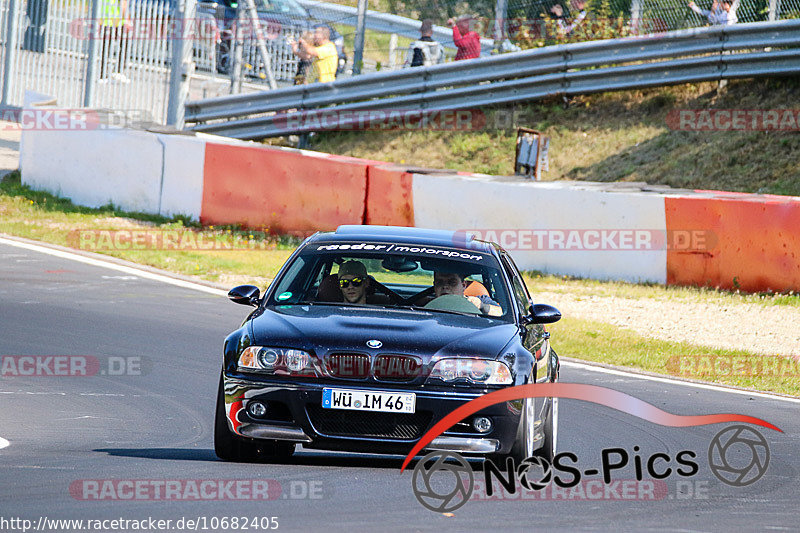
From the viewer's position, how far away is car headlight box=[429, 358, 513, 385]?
22.0 feet

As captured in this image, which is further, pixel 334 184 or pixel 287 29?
pixel 287 29

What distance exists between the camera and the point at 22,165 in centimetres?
2030

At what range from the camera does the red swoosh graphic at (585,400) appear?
6.61 metres

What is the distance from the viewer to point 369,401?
6.58m

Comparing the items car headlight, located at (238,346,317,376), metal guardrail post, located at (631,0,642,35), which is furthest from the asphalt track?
metal guardrail post, located at (631,0,642,35)

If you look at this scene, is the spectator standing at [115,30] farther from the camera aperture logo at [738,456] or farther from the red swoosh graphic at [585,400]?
the camera aperture logo at [738,456]

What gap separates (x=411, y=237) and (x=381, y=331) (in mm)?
1385

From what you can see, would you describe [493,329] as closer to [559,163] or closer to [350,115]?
[559,163]

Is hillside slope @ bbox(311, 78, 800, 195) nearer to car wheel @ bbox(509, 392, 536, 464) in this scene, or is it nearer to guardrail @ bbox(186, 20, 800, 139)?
guardrail @ bbox(186, 20, 800, 139)

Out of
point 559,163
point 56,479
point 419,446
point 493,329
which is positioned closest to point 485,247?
point 493,329

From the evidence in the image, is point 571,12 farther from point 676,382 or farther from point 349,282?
point 349,282

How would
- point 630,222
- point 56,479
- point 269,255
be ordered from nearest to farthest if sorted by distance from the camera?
point 56,479, point 630,222, point 269,255

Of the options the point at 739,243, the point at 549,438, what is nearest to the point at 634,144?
the point at 739,243

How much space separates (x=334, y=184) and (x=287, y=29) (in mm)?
7606
